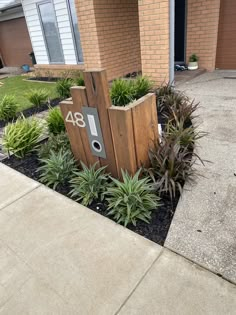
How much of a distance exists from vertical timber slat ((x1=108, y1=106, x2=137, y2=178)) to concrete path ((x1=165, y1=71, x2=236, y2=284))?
2.18 ft

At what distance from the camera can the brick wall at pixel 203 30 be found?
6074 mm

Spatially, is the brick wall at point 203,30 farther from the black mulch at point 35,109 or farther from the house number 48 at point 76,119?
the house number 48 at point 76,119

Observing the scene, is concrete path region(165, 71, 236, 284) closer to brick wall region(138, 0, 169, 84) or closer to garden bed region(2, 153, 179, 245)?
garden bed region(2, 153, 179, 245)

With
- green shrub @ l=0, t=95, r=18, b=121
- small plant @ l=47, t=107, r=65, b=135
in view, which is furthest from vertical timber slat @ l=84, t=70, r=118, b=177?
green shrub @ l=0, t=95, r=18, b=121

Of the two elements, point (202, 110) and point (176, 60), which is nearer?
point (202, 110)

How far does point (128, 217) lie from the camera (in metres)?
2.23

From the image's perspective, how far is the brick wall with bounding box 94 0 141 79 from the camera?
624cm

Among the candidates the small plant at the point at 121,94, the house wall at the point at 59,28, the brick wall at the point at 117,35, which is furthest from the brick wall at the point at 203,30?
the house wall at the point at 59,28

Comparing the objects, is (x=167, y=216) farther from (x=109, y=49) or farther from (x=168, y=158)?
(x=109, y=49)

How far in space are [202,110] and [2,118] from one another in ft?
13.5

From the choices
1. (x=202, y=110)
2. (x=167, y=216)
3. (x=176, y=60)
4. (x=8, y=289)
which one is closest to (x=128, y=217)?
(x=167, y=216)

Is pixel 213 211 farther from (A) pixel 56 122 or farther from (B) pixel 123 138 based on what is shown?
(A) pixel 56 122

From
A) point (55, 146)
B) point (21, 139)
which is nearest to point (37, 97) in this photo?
point (21, 139)

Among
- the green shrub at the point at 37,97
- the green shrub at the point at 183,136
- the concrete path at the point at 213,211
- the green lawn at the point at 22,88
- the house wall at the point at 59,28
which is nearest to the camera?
the concrete path at the point at 213,211
